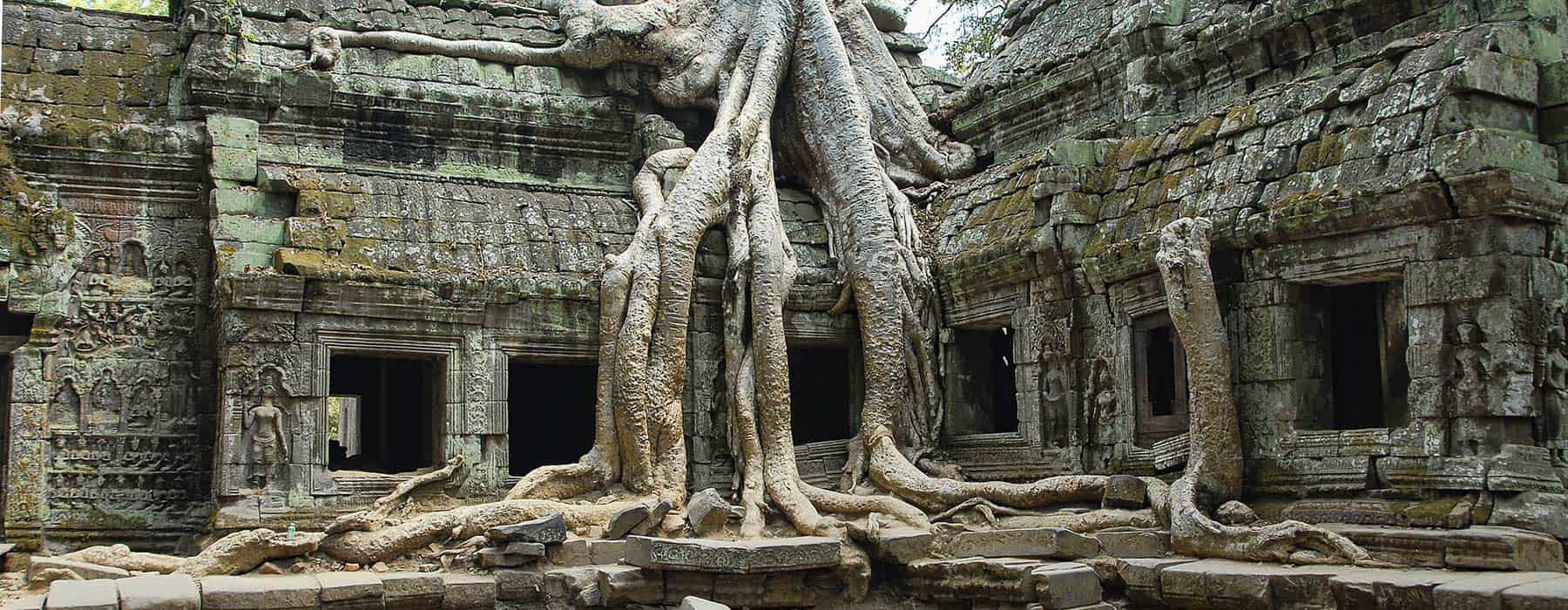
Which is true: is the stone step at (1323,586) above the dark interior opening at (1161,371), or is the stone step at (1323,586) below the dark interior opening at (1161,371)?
below

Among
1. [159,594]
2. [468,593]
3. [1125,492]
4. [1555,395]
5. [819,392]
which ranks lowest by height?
[468,593]

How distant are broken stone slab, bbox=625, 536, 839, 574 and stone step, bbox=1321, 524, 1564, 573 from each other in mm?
3098

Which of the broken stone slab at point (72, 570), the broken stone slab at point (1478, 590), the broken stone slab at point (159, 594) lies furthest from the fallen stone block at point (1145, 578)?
the broken stone slab at point (72, 570)

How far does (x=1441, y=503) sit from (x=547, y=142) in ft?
23.4

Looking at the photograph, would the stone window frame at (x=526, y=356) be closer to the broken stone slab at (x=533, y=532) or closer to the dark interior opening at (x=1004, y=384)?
the broken stone slab at (x=533, y=532)

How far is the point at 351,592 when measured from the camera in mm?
8945

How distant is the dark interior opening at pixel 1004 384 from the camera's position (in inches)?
518

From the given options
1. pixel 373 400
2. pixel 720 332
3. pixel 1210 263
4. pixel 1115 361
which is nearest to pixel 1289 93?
pixel 1210 263

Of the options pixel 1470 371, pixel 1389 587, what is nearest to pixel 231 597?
pixel 1389 587

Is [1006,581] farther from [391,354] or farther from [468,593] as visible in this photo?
[391,354]

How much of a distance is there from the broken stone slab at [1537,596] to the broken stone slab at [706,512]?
4.92m

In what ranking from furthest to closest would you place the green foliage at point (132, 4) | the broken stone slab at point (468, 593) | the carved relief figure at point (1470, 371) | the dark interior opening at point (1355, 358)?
the green foliage at point (132, 4), the dark interior opening at point (1355, 358), the broken stone slab at point (468, 593), the carved relief figure at point (1470, 371)

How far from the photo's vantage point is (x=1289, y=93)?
9961 millimetres

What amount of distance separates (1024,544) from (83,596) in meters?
5.11
